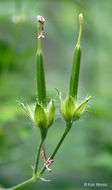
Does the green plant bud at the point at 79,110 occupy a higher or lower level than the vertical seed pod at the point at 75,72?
lower

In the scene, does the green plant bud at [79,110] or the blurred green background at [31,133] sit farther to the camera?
the blurred green background at [31,133]

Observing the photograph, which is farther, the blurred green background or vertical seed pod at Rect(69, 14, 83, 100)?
the blurred green background

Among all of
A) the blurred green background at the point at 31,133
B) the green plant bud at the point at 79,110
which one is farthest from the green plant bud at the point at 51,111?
the blurred green background at the point at 31,133

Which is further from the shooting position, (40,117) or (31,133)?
(31,133)

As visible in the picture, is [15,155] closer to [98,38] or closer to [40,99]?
[40,99]

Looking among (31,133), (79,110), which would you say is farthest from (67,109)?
(31,133)

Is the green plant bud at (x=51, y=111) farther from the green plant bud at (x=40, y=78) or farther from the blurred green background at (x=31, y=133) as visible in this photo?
the blurred green background at (x=31, y=133)

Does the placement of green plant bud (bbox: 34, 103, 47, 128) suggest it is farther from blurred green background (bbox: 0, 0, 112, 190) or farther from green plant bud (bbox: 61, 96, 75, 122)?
blurred green background (bbox: 0, 0, 112, 190)

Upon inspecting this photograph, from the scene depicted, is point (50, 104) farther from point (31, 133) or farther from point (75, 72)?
point (31, 133)

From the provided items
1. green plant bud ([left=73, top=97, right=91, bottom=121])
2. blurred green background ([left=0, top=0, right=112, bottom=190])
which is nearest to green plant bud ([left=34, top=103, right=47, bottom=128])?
green plant bud ([left=73, top=97, right=91, bottom=121])
